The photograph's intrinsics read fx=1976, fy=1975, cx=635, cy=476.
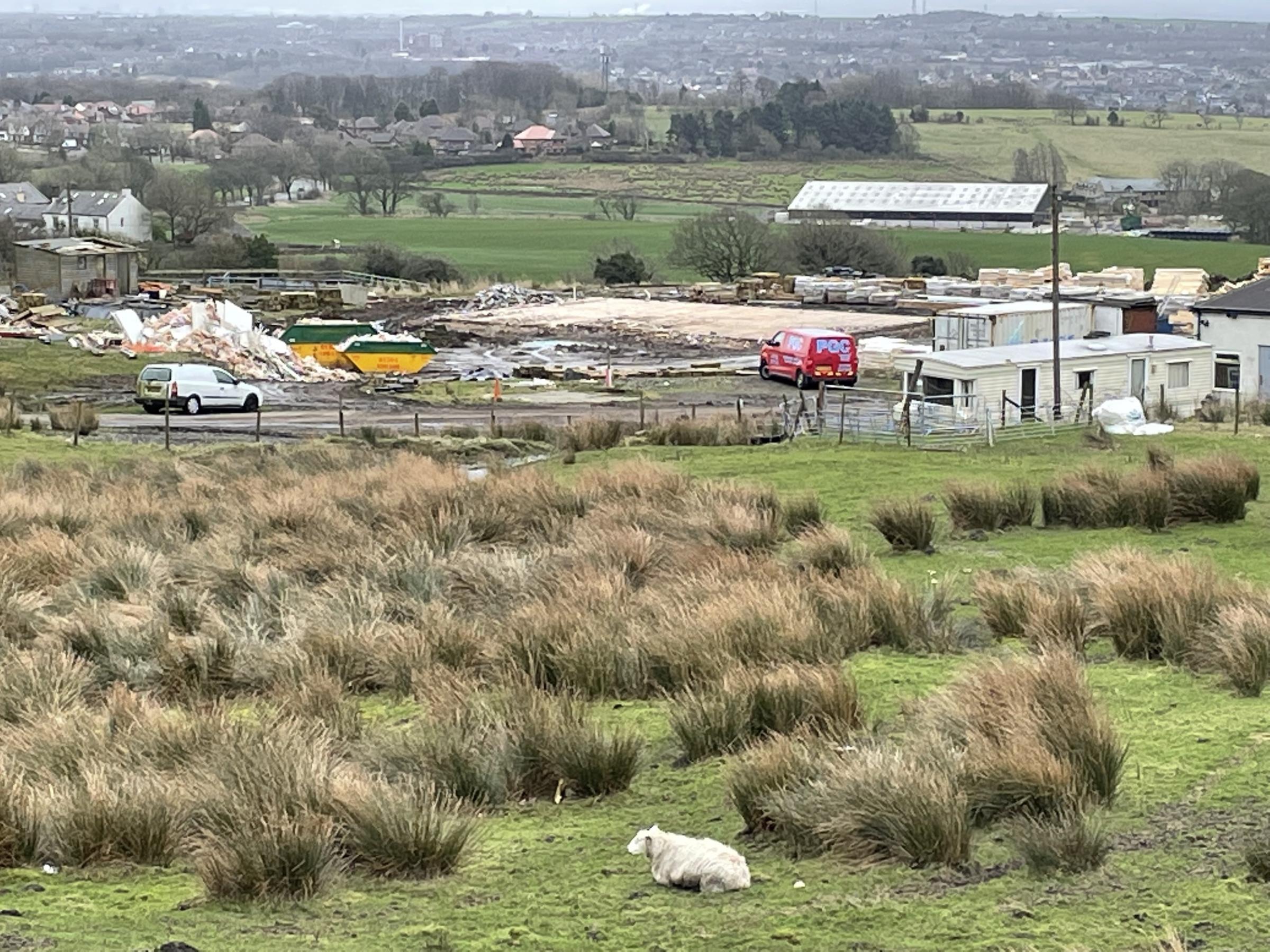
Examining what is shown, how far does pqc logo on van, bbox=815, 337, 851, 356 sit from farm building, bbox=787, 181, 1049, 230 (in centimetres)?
9811

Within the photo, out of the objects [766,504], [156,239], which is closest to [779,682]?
[766,504]

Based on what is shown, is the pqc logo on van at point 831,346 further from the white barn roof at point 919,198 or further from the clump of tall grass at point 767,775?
the white barn roof at point 919,198

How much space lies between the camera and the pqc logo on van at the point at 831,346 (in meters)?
50.3

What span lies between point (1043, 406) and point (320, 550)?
24.1 meters

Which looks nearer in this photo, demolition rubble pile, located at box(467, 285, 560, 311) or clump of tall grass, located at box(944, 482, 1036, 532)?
clump of tall grass, located at box(944, 482, 1036, 532)

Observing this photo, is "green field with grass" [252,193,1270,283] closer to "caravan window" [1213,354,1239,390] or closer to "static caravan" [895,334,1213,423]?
"caravan window" [1213,354,1239,390]

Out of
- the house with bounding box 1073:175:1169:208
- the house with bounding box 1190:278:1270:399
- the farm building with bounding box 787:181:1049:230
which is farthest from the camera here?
the house with bounding box 1073:175:1169:208

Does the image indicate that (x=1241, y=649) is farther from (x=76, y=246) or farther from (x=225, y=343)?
(x=76, y=246)

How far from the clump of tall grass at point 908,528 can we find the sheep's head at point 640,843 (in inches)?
386

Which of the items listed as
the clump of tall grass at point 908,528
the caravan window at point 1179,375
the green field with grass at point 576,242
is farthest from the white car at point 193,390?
the green field with grass at point 576,242

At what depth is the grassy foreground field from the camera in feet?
23.6

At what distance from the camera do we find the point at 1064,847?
24.6 feet

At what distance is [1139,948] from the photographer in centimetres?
655

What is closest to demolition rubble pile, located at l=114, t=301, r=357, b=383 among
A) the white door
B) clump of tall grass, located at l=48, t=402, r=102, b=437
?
clump of tall grass, located at l=48, t=402, r=102, b=437
